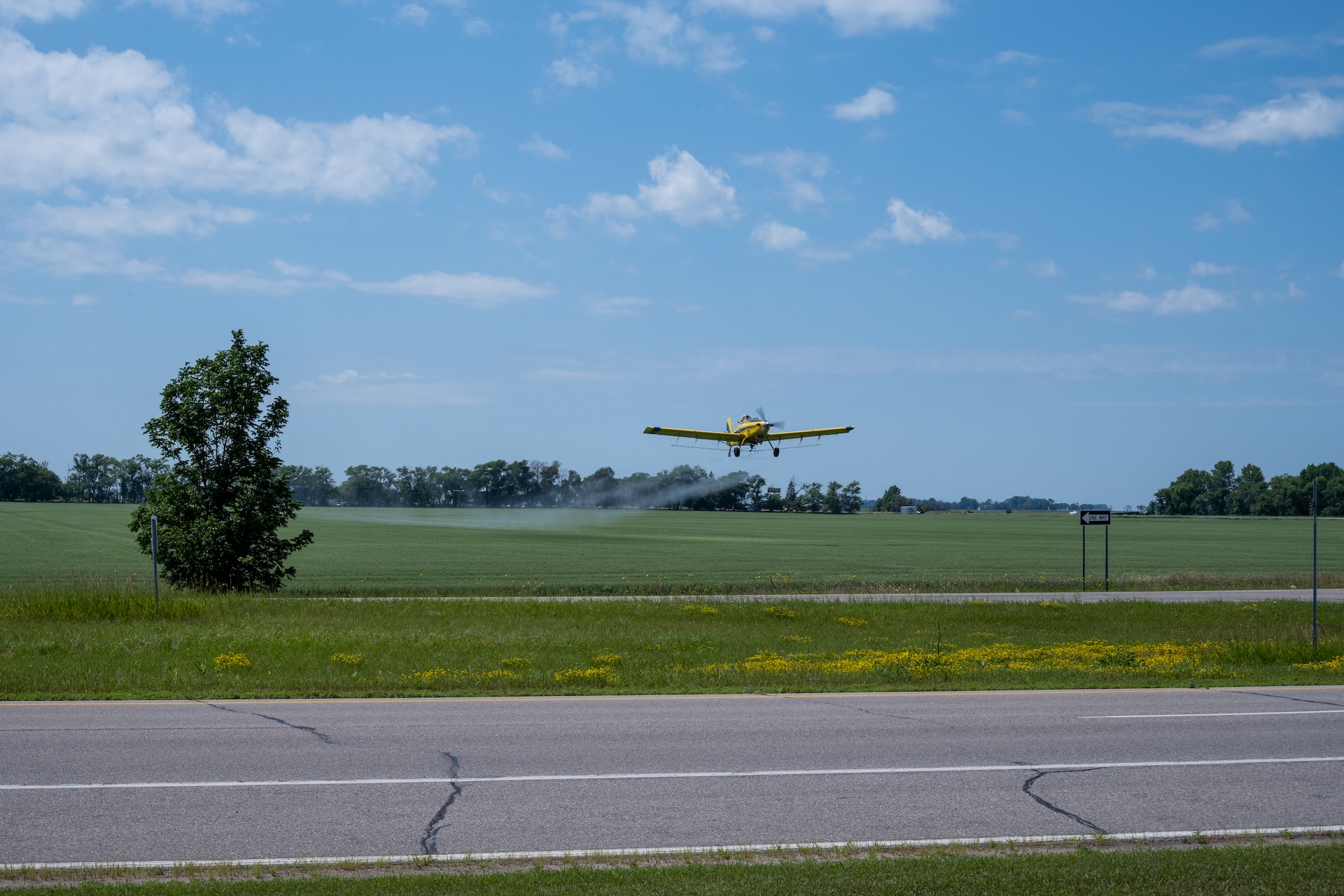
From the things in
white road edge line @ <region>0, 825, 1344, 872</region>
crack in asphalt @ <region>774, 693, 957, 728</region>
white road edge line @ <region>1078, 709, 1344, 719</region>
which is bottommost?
crack in asphalt @ <region>774, 693, 957, 728</region>

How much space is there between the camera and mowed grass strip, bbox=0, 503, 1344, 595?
129ft

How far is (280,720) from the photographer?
12031 mm

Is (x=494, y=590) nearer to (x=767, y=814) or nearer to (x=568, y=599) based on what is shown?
(x=568, y=599)

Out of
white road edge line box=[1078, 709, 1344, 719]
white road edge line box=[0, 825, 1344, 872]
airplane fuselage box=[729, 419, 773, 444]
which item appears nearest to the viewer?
white road edge line box=[0, 825, 1344, 872]

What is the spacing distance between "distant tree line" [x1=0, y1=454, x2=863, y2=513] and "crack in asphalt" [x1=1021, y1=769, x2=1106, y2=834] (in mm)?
112154

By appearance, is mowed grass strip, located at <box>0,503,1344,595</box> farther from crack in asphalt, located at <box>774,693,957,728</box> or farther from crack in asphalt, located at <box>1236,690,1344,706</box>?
crack in asphalt, located at <box>1236,690,1344,706</box>

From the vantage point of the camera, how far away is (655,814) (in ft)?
26.9

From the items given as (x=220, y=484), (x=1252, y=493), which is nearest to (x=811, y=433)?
(x=220, y=484)

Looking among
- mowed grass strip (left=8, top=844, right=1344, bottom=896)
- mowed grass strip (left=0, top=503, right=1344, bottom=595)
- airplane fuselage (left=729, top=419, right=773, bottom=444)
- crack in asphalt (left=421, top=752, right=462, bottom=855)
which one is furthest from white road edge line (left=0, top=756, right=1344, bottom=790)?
airplane fuselage (left=729, top=419, right=773, bottom=444)

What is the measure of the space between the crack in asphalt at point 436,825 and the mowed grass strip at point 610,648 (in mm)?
5536

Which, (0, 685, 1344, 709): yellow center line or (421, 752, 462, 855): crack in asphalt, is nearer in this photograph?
(421, 752, 462, 855): crack in asphalt

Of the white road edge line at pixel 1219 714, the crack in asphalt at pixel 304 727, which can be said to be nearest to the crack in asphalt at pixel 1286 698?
the white road edge line at pixel 1219 714

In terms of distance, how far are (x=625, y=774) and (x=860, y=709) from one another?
4.80 meters

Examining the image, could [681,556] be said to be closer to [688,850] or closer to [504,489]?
[688,850]
